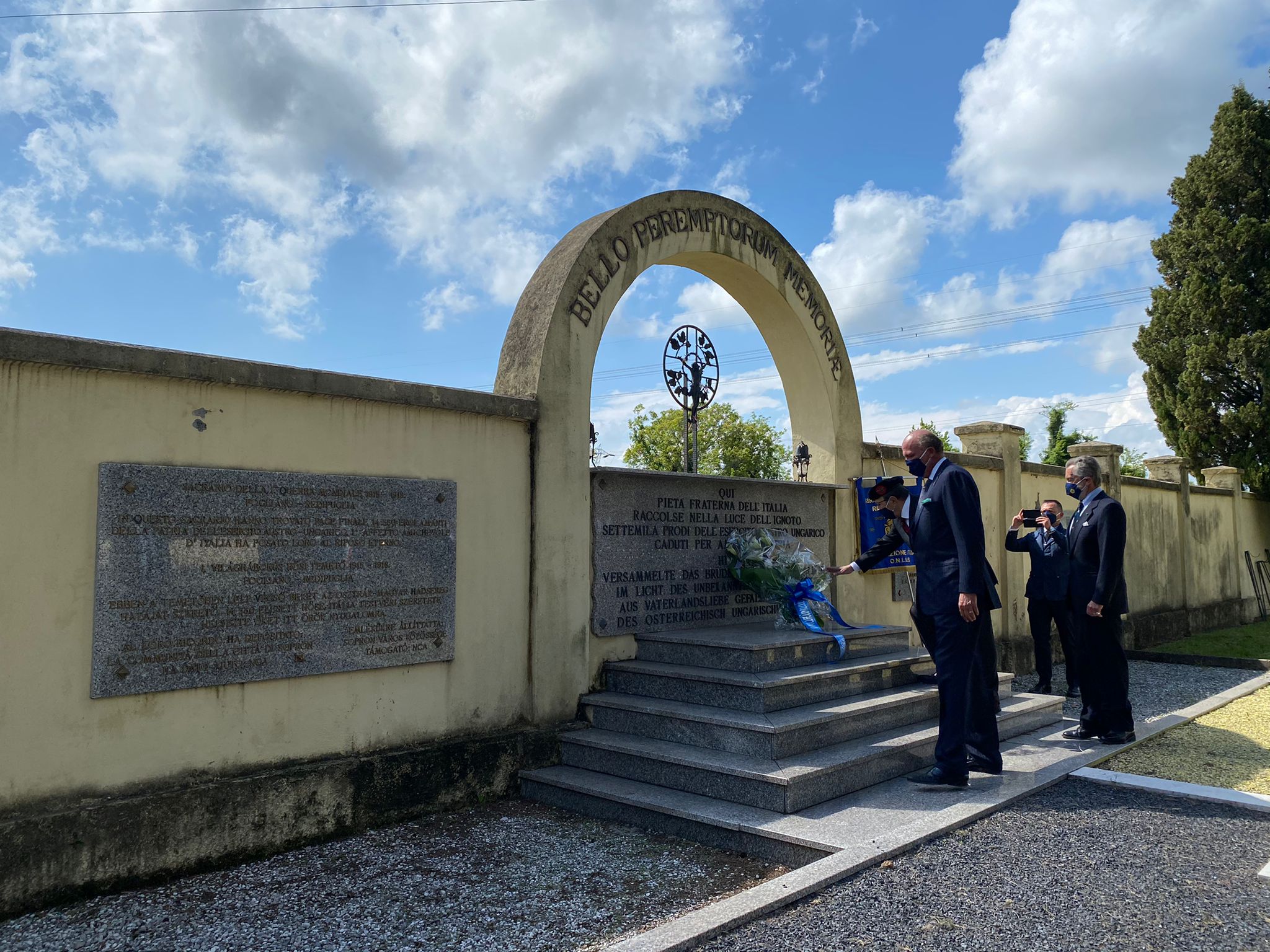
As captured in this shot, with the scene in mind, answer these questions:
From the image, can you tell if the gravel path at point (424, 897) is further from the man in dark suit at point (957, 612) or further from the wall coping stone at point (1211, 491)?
the wall coping stone at point (1211, 491)

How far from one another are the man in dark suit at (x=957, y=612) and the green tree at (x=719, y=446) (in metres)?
27.0

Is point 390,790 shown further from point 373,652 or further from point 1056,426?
point 1056,426

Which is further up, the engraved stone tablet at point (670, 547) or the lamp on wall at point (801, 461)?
the lamp on wall at point (801, 461)

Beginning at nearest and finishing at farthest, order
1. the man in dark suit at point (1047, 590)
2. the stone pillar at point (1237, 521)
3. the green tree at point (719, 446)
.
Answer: the man in dark suit at point (1047, 590)
the stone pillar at point (1237, 521)
the green tree at point (719, 446)

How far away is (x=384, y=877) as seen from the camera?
410 centimetres

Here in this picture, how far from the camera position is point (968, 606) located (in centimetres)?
488

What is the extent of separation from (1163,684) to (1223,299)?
31.0ft

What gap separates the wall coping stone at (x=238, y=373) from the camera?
3.87 meters

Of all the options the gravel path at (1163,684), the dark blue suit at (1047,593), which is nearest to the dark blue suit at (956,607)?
the gravel path at (1163,684)

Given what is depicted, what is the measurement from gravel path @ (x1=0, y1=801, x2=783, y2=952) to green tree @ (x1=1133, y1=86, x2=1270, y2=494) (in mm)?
15839

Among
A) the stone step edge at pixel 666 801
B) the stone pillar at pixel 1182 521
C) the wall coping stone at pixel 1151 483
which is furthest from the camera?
the stone pillar at pixel 1182 521

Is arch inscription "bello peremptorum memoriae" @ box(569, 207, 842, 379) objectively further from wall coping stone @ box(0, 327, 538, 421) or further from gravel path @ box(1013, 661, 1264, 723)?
gravel path @ box(1013, 661, 1264, 723)

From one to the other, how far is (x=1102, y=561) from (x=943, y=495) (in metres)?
1.76

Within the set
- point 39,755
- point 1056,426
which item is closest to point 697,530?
point 39,755
